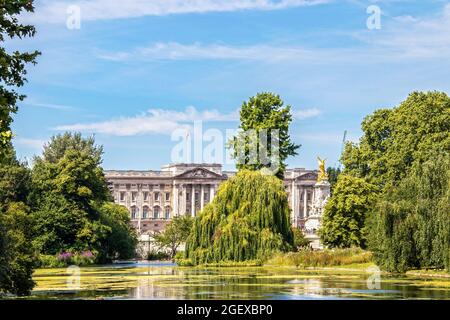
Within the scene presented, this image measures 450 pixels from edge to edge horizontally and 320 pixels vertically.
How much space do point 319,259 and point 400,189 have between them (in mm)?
7290

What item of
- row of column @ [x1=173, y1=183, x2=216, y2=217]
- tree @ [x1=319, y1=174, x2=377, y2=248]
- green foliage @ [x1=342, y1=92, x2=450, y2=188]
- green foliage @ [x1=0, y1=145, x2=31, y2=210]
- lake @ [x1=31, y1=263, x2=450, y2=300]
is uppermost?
row of column @ [x1=173, y1=183, x2=216, y2=217]

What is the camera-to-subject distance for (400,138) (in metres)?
60.6

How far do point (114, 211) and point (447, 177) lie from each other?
156 feet

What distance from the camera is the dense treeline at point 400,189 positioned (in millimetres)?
36562

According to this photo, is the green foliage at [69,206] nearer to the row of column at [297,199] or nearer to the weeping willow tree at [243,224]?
the weeping willow tree at [243,224]

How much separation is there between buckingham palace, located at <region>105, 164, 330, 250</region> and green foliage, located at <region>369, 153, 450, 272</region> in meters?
105

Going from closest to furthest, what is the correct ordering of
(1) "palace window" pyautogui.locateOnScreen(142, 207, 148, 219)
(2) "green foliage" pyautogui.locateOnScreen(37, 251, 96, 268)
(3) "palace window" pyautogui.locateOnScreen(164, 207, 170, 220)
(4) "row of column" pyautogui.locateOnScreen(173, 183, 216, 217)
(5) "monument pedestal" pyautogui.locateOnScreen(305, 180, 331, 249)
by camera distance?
(2) "green foliage" pyautogui.locateOnScreen(37, 251, 96, 268), (5) "monument pedestal" pyautogui.locateOnScreen(305, 180, 331, 249), (1) "palace window" pyautogui.locateOnScreen(142, 207, 148, 219), (3) "palace window" pyautogui.locateOnScreen(164, 207, 170, 220), (4) "row of column" pyautogui.locateOnScreen(173, 183, 216, 217)

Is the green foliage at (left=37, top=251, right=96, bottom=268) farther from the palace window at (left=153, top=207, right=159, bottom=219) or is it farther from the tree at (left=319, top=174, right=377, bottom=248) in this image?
the palace window at (left=153, top=207, right=159, bottom=219)

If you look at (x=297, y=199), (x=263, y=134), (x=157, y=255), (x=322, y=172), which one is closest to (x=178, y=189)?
(x=297, y=199)

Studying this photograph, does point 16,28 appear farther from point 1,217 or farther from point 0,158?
point 1,217

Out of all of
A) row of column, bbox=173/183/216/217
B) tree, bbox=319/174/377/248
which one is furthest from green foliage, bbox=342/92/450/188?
row of column, bbox=173/183/216/217

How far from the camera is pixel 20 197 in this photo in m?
59.3

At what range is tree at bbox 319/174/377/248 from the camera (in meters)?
57.5

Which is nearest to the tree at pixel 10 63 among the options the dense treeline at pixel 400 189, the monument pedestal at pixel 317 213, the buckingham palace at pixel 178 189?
the dense treeline at pixel 400 189
